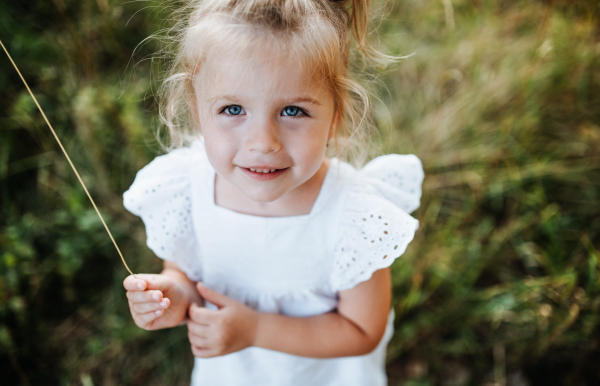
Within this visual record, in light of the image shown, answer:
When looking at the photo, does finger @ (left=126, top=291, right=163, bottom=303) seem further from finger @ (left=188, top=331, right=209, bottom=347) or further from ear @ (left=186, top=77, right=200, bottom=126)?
ear @ (left=186, top=77, right=200, bottom=126)

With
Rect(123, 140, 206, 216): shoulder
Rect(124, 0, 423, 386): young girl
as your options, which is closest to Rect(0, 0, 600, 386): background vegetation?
Rect(123, 140, 206, 216): shoulder

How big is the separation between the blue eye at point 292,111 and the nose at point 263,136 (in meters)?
0.03

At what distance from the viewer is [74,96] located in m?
1.80

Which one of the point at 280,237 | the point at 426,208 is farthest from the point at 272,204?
the point at 426,208

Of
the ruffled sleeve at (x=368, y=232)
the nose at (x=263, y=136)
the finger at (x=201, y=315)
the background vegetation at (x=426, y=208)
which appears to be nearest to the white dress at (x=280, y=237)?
the ruffled sleeve at (x=368, y=232)

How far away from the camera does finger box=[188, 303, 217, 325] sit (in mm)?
864

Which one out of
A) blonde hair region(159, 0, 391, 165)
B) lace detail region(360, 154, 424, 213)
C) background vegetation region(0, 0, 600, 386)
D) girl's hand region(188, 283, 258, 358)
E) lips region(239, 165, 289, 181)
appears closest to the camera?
blonde hair region(159, 0, 391, 165)

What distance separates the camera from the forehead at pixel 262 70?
0.63 meters

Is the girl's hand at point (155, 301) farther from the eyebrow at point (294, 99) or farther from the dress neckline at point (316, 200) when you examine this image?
the eyebrow at point (294, 99)

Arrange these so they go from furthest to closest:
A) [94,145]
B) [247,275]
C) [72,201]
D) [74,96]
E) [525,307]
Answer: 1. [74,96]
2. [94,145]
3. [72,201]
4. [525,307]
5. [247,275]

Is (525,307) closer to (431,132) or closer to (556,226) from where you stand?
(556,226)

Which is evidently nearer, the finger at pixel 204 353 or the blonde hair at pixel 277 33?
the blonde hair at pixel 277 33

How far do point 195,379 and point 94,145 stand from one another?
43.2 inches

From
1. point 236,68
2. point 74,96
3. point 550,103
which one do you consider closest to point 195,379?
point 236,68
